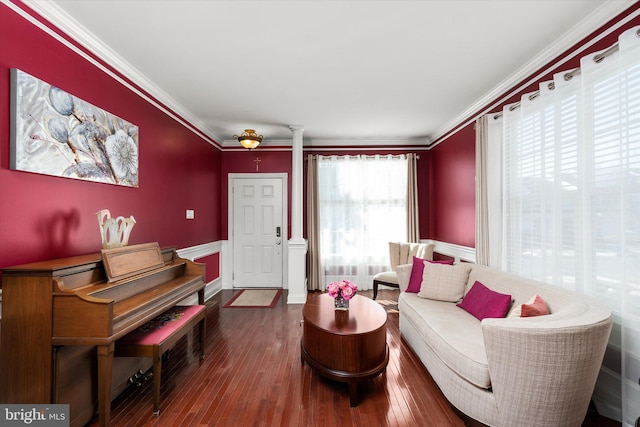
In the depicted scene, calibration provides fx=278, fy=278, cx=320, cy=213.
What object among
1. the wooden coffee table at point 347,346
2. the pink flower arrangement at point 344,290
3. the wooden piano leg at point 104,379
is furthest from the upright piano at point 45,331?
the pink flower arrangement at point 344,290

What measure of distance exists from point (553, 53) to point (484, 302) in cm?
219

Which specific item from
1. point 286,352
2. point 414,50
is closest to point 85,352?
point 286,352

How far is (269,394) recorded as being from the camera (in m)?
2.09


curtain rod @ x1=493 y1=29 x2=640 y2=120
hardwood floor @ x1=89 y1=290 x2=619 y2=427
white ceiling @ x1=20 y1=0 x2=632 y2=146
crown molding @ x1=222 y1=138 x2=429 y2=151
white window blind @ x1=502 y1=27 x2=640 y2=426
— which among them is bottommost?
hardwood floor @ x1=89 y1=290 x2=619 y2=427

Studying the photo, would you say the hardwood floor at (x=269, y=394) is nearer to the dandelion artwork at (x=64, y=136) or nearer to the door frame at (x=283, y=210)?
the dandelion artwork at (x=64, y=136)

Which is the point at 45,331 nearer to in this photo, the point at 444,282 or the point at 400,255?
the point at 444,282

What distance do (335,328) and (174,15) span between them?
255 centimetres

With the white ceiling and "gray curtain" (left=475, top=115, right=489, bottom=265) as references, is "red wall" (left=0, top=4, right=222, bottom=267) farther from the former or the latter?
"gray curtain" (left=475, top=115, right=489, bottom=265)

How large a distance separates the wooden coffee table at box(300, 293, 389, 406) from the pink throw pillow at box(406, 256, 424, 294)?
920 mm

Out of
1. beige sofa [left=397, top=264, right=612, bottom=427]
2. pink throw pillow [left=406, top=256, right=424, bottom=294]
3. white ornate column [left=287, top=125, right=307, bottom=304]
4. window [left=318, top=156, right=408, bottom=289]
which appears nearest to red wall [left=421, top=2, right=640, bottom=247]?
window [left=318, top=156, right=408, bottom=289]

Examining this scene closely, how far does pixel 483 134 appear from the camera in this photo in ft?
10.6

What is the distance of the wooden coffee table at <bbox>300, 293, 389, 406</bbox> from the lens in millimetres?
2010

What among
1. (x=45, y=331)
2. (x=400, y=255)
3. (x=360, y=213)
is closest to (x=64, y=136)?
(x=45, y=331)

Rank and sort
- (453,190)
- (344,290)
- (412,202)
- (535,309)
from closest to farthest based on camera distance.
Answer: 1. (535,309)
2. (344,290)
3. (453,190)
4. (412,202)
